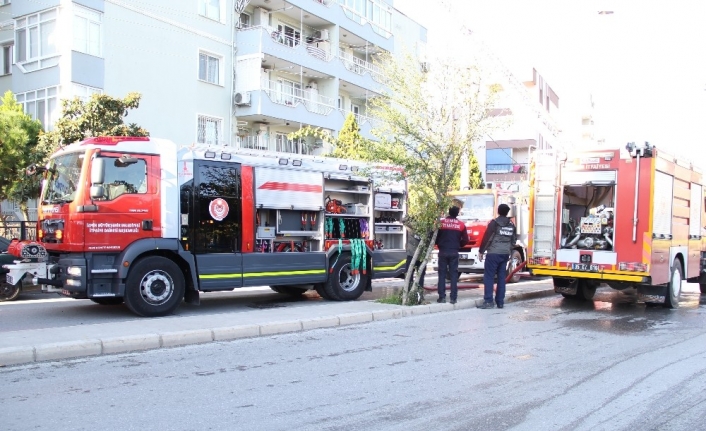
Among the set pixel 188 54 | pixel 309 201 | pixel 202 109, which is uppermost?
pixel 188 54

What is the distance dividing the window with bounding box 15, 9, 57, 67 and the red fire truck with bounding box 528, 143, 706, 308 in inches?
674

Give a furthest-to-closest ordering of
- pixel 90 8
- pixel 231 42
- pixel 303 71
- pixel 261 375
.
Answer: pixel 303 71 < pixel 231 42 < pixel 90 8 < pixel 261 375

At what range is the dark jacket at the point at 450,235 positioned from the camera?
12.4 meters

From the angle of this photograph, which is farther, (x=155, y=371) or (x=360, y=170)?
(x=360, y=170)

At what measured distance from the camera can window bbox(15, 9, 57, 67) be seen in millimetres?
21797

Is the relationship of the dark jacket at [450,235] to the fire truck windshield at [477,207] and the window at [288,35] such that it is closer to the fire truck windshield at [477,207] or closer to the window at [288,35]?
the fire truck windshield at [477,207]

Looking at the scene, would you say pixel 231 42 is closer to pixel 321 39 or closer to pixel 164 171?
pixel 321 39

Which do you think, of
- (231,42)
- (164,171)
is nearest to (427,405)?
(164,171)

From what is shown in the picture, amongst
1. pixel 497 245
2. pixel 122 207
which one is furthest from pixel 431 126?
pixel 122 207

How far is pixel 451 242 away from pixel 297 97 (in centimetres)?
1885

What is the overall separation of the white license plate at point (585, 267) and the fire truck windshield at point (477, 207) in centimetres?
518

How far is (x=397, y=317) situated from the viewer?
11.3 m

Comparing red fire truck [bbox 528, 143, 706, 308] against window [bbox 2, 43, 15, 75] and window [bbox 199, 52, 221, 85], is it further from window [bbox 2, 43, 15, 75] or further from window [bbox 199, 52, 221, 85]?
window [bbox 2, 43, 15, 75]

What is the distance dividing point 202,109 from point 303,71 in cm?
630
